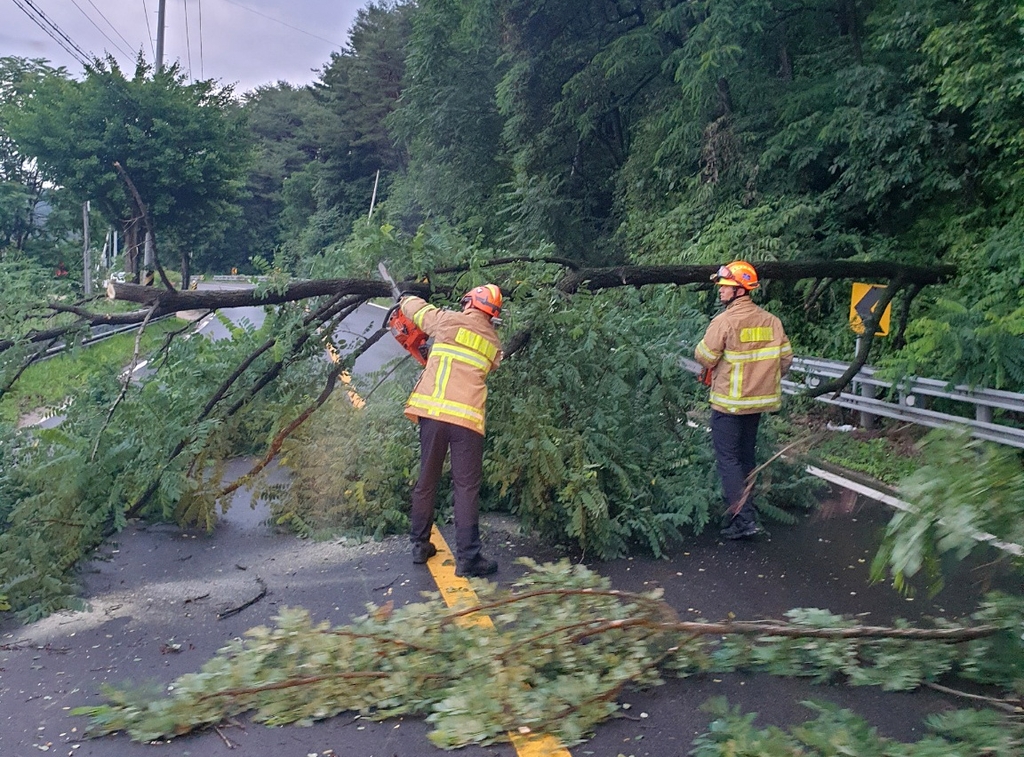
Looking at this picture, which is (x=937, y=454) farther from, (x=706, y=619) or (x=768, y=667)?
(x=706, y=619)

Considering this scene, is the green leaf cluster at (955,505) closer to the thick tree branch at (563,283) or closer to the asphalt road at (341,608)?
the asphalt road at (341,608)

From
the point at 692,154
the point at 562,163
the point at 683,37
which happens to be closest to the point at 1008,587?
the point at 692,154

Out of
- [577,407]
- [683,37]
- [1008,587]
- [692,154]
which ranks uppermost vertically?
[683,37]

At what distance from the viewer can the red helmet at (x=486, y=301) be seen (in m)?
6.08

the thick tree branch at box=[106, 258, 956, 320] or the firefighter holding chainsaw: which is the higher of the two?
the thick tree branch at box=[106, 258, 956, 320]

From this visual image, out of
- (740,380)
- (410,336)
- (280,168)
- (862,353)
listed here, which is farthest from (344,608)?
(280,168)

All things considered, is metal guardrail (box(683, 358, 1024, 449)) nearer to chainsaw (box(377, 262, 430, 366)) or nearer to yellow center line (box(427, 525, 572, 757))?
chainsaw (box(377, 262, 430, 366))

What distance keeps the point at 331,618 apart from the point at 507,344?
223 cm

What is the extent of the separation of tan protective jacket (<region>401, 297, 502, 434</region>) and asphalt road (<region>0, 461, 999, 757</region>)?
40.8 inches

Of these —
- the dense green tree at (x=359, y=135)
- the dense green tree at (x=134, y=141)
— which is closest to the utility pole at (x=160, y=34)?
the dense green tree at (x=134, y=141)

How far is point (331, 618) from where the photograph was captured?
17.2 ft

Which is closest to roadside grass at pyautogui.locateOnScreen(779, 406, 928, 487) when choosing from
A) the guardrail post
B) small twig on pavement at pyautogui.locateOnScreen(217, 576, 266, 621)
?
the guardrail post

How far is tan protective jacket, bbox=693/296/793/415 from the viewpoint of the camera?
654cm

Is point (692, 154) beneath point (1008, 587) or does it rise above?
above
